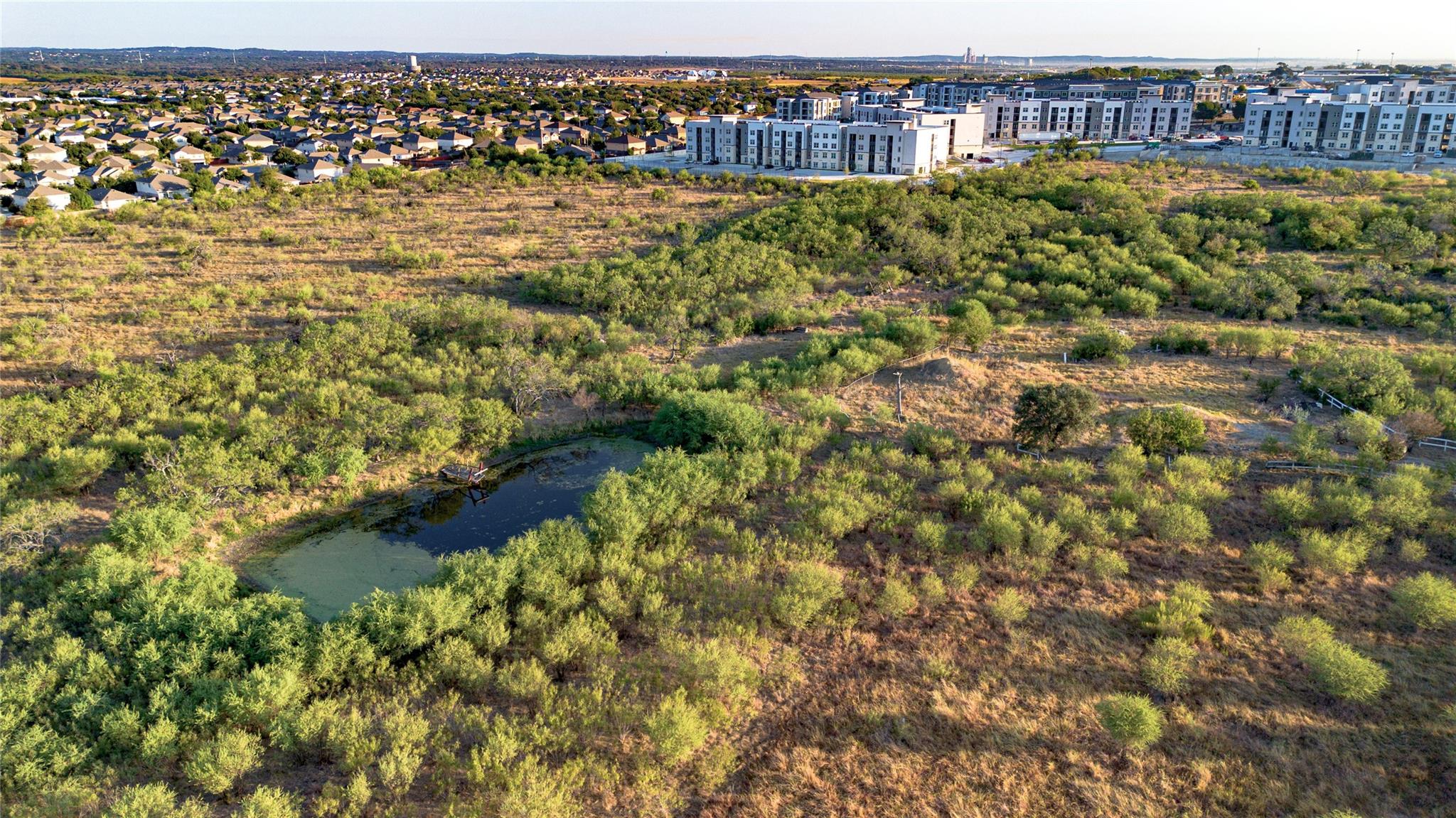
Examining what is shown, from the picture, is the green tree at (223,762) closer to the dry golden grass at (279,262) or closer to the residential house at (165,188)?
the dry golden grass at (279,262)

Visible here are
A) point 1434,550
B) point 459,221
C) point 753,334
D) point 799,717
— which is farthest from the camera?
point 459,221

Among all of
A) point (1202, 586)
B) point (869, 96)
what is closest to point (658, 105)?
point (869, 96)

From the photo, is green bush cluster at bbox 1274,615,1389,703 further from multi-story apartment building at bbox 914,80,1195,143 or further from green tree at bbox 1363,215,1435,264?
multi-story apartment building at bbox 914,80,1195,143

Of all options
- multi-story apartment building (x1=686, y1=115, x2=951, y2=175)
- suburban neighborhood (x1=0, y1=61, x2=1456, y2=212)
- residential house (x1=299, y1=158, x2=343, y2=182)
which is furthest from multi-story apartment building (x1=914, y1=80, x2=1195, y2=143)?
residential house (x1=299, y1=158, x2=343, y2=182)

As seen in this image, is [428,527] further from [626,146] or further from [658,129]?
[658,129]

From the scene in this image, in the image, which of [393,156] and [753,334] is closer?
[753,334]

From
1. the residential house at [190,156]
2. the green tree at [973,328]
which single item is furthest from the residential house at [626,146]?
the green tree at [973,328]

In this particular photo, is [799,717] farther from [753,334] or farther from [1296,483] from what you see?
[753,334]

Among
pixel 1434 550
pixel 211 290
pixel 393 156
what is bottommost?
pixel 1434 550
